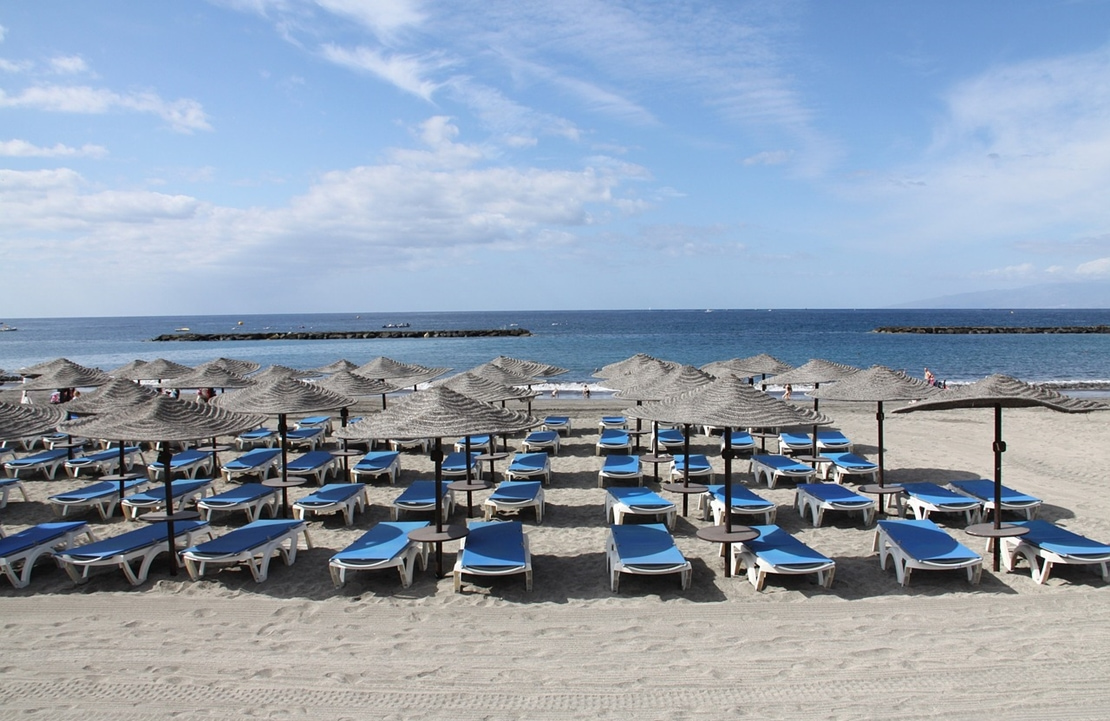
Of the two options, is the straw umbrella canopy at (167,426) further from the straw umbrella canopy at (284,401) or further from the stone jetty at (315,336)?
the stone jetty at (315,336)

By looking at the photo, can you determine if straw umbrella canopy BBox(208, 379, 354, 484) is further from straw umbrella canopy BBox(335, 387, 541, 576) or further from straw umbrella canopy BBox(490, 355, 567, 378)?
straw umbrella canopy BBox(490, 355, 567, 378)

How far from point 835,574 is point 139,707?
619 cm

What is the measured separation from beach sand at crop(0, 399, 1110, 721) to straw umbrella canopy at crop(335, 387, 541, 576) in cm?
56

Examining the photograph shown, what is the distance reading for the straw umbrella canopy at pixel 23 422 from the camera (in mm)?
7363

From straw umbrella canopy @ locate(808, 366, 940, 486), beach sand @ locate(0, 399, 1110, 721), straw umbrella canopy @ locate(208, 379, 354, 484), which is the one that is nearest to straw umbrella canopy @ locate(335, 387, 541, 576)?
beach sand @ locate(0, 399, 1110, 721)

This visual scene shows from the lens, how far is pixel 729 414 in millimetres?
6777

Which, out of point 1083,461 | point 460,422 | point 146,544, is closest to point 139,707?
point 146,544

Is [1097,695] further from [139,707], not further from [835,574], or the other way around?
[139,707]

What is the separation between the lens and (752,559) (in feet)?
21.9

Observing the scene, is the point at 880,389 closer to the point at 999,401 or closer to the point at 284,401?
the point at 999,401

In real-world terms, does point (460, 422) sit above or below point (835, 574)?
above

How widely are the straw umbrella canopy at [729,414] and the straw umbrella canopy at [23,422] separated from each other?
7.01 meters

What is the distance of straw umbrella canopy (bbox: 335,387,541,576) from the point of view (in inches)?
256

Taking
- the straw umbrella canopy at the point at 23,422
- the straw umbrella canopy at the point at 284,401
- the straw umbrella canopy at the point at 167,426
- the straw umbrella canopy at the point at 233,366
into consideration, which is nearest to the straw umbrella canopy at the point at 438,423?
the straw umbrella canopy at the point at 167,426
